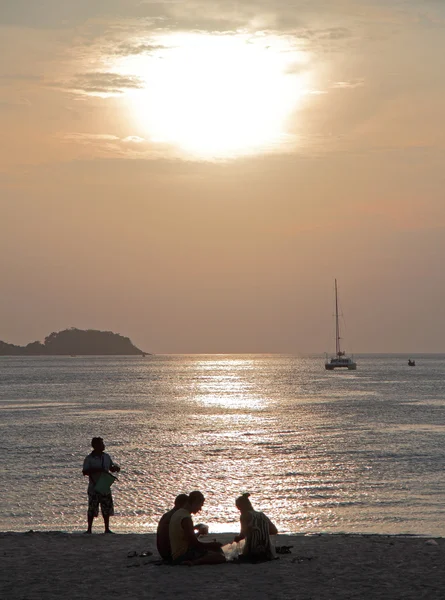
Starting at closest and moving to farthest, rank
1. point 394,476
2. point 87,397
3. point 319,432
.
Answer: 1. point 394,476
2. point 319,432
3. point 87,397

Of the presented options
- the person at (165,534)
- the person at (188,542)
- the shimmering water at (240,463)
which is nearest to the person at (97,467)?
the person at (165,534)

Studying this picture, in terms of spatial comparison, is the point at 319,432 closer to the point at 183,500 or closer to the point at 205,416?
the point at 205,416

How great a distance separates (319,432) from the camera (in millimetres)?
54812

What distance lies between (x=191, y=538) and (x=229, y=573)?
3.22 feet

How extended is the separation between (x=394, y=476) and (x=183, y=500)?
802 inches

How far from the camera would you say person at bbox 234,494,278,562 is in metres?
14.2

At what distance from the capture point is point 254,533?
1441 cm

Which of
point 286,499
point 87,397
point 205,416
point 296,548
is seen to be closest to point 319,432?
point 205,416

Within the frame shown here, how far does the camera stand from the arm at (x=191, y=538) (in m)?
14.1

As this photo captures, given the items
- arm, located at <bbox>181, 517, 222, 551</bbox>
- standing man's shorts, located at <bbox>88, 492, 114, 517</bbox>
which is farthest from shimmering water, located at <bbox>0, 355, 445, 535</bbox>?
arm, located at <bbox>181, 517, 222, 551</bbox>

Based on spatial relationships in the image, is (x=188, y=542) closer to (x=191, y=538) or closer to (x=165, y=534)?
(x=191, y=538)

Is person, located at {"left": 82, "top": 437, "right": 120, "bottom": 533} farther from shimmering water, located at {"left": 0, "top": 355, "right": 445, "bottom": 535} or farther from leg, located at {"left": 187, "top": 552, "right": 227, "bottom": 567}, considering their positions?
shimmering water, located at {"left": 0, "top": 355, "right": 445, "bottom": 535}

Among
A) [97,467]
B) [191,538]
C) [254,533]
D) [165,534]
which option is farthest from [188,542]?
[97,467]

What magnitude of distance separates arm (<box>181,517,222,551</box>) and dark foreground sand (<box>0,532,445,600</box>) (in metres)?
0.40
